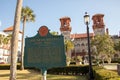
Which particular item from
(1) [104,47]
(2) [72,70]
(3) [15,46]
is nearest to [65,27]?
(1) [104,47]

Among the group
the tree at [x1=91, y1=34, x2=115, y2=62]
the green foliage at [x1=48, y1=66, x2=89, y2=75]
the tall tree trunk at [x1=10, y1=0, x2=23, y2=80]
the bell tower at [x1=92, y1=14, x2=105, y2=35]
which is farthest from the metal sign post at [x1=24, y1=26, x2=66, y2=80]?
the bell tower at [x1=92, y1=14, x2=105, y2=35]

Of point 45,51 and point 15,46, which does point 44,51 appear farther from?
point 15,46

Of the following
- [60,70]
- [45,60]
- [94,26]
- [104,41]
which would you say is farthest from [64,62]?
[94,26]

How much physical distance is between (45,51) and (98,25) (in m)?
81.2

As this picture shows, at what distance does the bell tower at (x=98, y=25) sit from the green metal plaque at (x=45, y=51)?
7931 centimetres

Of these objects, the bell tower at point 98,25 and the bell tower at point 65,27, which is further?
the bell tower at point 65,27

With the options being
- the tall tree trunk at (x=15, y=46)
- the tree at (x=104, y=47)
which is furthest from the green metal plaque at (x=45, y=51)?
the tree at (x=104, y=47)

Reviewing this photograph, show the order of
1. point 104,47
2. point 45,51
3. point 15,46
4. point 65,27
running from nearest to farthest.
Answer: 1. point 45,51
2. point 15,46
3. point 104,47
4. point 65,27

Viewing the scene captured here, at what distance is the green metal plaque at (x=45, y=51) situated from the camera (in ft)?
32.9

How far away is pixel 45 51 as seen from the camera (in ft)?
33.4

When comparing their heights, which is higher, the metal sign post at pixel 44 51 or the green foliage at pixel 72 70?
the metal sign post at pixel 44 51

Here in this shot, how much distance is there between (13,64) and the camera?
10039 millimetres

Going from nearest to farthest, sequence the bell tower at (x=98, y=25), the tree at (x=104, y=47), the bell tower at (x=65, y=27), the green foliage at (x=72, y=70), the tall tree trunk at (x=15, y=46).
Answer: the tall tree trunk at (x=15, y=46) → the green foliage at (x=72, y=70) → the tree at (x=104, y=47) → the bell tower at (x=98, y=25) → the bell tower at (x=65, y=27)

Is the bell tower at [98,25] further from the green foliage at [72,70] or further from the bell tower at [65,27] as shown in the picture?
the green foliage at [72,70]
